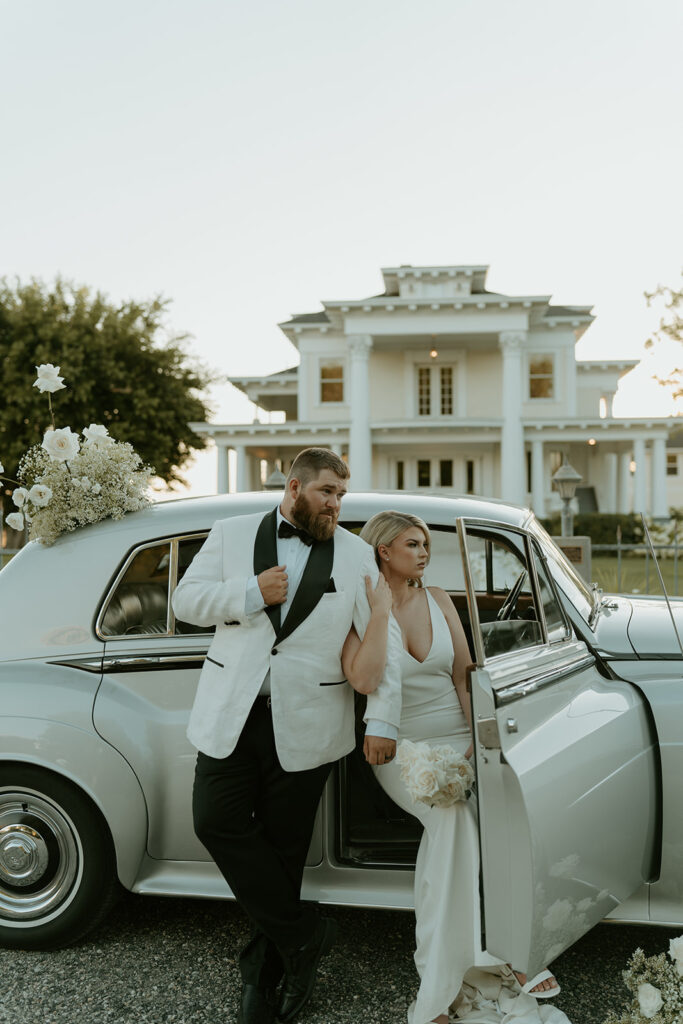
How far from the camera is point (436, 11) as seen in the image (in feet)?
28.7

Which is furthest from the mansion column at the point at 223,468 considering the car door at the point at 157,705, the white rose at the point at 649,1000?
the white rose at the point at 649,1000

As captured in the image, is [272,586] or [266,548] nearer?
[272,586]

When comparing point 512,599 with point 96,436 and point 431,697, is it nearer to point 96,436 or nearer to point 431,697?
point 431,697

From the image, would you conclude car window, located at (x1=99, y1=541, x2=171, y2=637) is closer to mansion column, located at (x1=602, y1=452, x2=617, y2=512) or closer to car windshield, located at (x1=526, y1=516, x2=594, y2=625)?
car windshield, located at (x1=526, y1=516, x2=594, y2=625)

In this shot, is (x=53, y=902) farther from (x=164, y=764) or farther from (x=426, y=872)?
(x=426, y=872)

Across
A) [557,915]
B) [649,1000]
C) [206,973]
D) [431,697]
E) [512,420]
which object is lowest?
[206,973]

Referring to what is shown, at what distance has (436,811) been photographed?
9.71 feet

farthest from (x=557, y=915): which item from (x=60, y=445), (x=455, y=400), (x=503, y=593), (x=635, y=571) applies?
(x=455, y=400)

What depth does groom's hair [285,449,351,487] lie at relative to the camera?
2.94m

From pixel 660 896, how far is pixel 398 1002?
3.34ft

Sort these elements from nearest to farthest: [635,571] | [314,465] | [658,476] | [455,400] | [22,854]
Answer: [314,465] < [22,854] < [635,571] < [658,476] < [455,400]

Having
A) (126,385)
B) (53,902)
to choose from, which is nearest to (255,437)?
(126,385)

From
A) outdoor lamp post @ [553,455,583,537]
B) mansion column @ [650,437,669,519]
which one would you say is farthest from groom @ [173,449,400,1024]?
mansion column @ [650,437,669,519]

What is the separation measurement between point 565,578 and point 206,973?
213 centimetres
